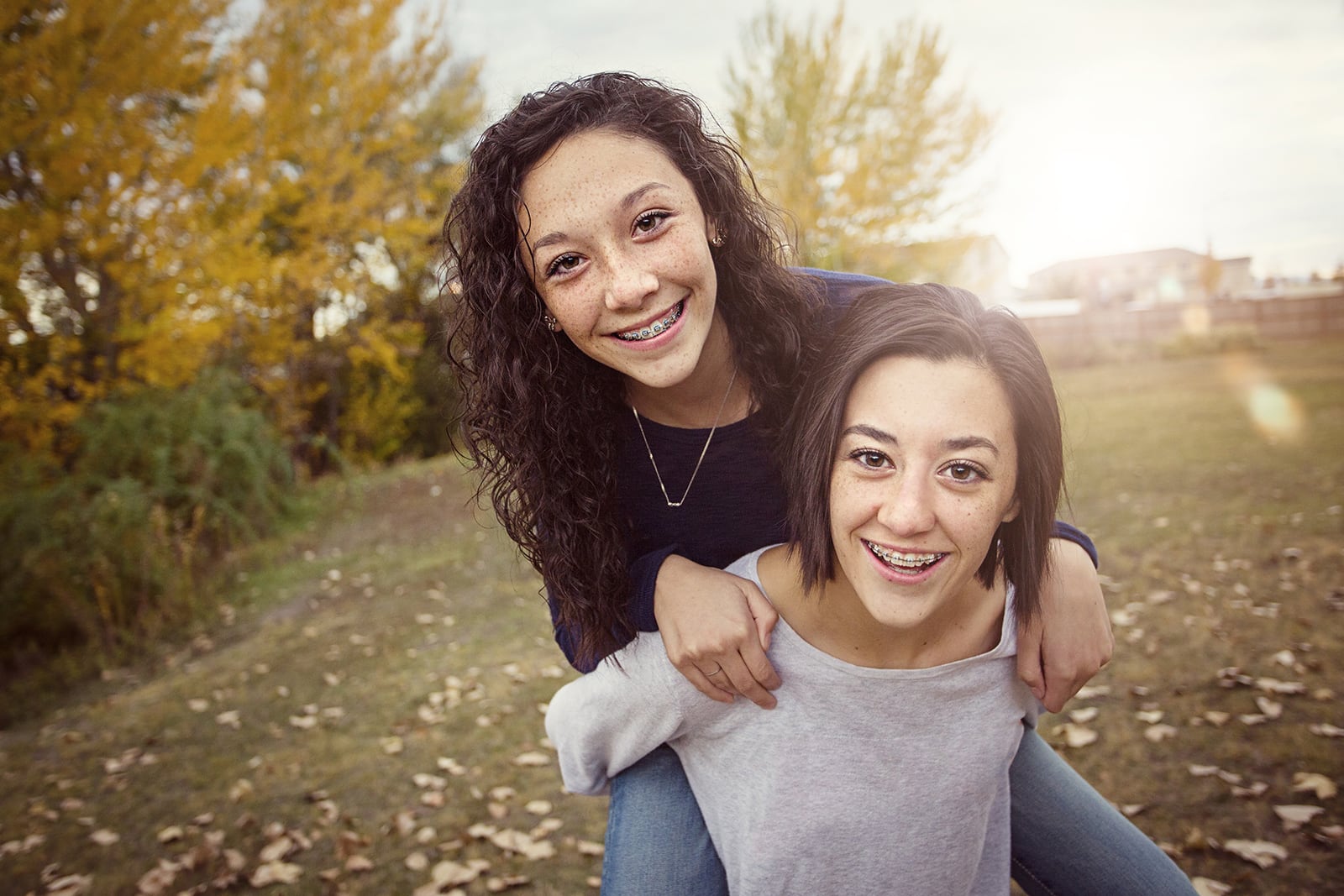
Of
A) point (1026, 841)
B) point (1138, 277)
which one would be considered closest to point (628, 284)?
point (1026, 841)

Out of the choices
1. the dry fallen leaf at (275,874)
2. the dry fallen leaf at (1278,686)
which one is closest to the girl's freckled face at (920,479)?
the dry fallen leaf at (275,874)

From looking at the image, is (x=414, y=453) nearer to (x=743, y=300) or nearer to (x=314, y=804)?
(x=314, y=804)

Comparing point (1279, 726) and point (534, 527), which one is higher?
point (534, 527)

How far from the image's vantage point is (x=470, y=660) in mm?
5242

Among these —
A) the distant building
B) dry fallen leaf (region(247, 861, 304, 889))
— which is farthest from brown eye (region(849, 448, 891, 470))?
the distant building

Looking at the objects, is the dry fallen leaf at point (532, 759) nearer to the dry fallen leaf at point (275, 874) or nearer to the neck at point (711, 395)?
the dry fallen leaf at point (275, 874)

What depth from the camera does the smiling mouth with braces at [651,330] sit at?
73.5 inches

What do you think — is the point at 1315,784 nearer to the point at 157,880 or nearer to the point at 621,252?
the point at 621,252

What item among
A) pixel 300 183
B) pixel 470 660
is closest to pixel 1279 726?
pixel 470 660

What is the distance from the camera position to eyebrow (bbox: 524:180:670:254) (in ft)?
5.89

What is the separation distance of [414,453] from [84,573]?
313 inches

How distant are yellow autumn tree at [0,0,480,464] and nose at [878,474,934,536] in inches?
286

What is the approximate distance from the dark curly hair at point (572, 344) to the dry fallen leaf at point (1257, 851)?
227cm

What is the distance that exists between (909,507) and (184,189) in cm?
800
